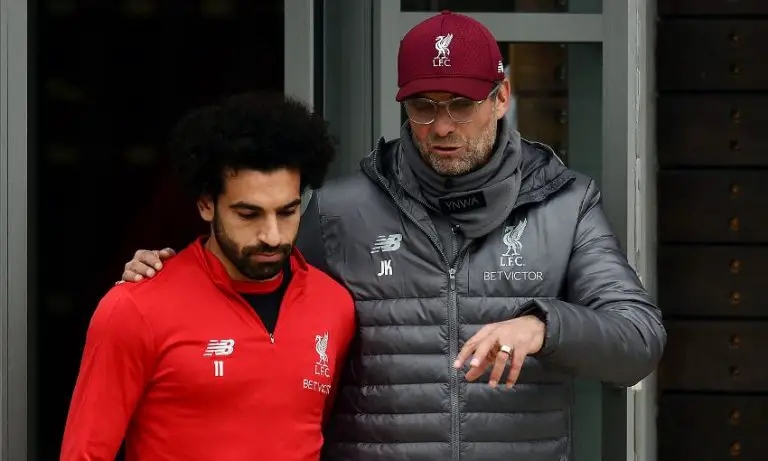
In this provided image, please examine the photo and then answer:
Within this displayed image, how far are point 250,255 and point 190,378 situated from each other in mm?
252

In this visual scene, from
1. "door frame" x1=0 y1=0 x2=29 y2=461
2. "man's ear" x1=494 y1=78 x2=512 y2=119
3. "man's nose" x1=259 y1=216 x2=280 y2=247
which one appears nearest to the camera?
"man's nose" x1=259 y1=216 x2=280 y2=247

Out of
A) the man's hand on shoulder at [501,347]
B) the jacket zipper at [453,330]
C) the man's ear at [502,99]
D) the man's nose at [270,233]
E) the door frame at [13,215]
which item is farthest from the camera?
the door frame at [13,215]

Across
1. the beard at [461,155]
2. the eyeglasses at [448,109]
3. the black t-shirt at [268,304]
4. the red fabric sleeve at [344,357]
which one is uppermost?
the eyeglasses at [448,109]

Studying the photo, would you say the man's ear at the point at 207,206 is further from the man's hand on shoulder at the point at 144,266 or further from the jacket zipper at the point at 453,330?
the jacket zipper at the point at 453,330

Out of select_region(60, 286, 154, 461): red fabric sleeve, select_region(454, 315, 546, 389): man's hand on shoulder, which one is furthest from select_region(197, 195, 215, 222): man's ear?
select_region(454, 315, 546, 389): man's hand on shoulder

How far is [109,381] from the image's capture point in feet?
8.23

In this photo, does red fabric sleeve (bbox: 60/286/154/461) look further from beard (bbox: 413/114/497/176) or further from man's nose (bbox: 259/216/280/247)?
beard (bbox: 413/114/497/176)

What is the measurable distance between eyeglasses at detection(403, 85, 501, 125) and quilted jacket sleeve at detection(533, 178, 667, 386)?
0.32 meters

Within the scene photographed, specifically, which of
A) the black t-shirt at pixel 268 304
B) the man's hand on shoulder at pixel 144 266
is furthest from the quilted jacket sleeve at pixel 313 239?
the man's hand on shoulder at pixel 144 266

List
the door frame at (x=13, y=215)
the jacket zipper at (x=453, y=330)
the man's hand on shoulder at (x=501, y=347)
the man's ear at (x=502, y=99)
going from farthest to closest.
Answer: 1. the door frame at (x=13, y=215)
2. the man's ear at (x=502, y=99)
3. the jacket zipper at (x=453, y=330)
4. the man's hand on shoulder at (x=501, y=347)

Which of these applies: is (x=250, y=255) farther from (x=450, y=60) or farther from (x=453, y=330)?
(x=450, y=60)

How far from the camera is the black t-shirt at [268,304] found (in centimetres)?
268

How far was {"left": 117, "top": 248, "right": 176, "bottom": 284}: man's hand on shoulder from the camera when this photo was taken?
2.63 metres

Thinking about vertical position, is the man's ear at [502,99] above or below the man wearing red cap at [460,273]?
above
